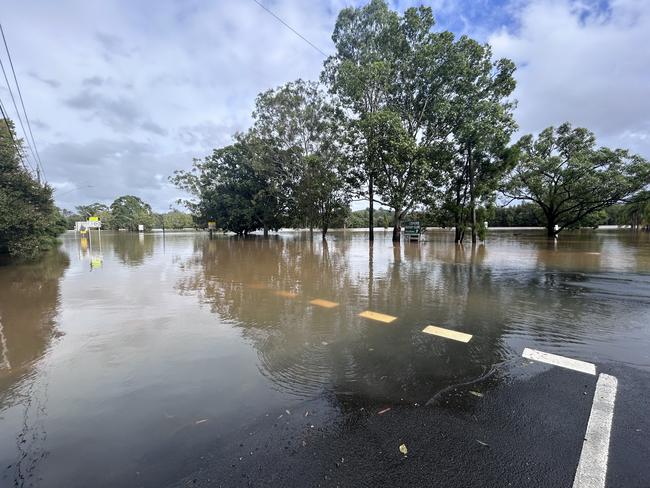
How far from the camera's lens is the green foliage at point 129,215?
6153cm

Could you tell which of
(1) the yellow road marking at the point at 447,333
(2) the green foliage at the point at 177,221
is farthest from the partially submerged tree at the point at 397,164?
(2) the green foliage at the point at 177,221

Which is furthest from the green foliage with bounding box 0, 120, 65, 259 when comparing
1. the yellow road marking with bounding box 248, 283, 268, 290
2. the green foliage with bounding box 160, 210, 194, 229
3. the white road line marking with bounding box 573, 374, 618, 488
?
the green foliage with bounding box 160, 210, 194, 229

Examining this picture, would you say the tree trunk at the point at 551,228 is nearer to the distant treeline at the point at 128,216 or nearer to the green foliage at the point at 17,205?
the green foliage at the point at 17,205

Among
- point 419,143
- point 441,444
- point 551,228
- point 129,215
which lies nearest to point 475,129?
point 419,143

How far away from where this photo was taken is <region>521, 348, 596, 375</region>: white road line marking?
2.96 metres

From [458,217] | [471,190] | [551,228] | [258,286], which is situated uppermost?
[471,190]

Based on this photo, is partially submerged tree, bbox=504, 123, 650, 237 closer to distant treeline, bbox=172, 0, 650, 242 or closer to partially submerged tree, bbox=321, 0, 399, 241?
distant treeline, bbox=172, 0, 650, 242

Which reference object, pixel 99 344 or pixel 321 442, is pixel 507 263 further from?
pixel 99 344

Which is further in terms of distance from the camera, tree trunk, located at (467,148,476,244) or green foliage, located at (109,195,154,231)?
green foliage, located at (109,195,154,231)

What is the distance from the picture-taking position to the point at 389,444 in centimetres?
197

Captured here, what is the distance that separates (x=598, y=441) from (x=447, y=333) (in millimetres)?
1995

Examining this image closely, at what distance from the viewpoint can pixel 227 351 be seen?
11.4 ft

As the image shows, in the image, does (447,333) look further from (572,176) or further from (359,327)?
(572,176)

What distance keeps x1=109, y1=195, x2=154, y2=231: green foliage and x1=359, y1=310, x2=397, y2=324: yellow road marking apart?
64.9m
